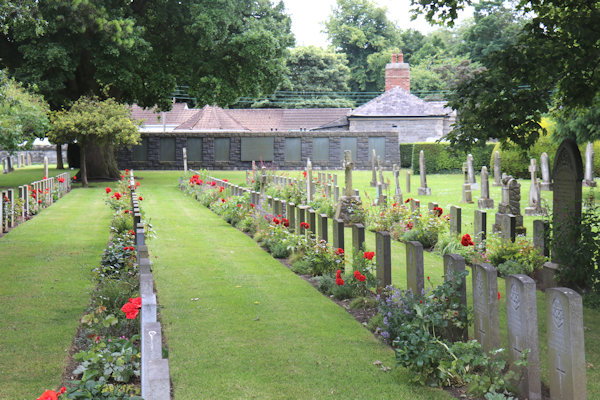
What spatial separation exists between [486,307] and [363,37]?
64367 mm

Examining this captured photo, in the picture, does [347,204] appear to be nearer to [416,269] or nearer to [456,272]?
[416,269]

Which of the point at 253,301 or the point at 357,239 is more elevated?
the point at 357,239

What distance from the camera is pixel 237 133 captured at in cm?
4044

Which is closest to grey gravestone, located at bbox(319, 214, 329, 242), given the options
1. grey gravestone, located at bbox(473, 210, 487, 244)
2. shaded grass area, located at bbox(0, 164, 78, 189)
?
grey gravestone, located at bbox(473, 210, 487, 244)

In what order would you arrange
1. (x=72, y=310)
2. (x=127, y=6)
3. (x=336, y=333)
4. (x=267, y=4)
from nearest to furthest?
(x=336, y=333)
(x=72, y=310)
(x=127, y=6)
(x=267, y=4)

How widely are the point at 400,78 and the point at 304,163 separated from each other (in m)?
12.6

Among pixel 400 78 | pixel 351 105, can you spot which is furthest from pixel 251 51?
pixel 351 105

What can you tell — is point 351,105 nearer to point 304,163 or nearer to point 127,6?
point 304,163

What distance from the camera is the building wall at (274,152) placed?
3972cm

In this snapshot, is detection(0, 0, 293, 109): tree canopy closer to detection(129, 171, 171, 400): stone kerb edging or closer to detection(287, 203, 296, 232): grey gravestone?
detection(287, 203, 296, 232): grey gravestone

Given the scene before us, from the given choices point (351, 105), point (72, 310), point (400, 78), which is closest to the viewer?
point (72, 310)

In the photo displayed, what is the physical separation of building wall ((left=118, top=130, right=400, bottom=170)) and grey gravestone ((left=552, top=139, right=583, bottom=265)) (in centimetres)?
3143

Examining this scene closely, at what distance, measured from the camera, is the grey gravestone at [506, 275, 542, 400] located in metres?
4.81

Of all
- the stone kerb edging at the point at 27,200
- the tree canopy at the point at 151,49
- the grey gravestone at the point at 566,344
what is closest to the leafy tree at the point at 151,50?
the tree canopy at the point at 151,49
